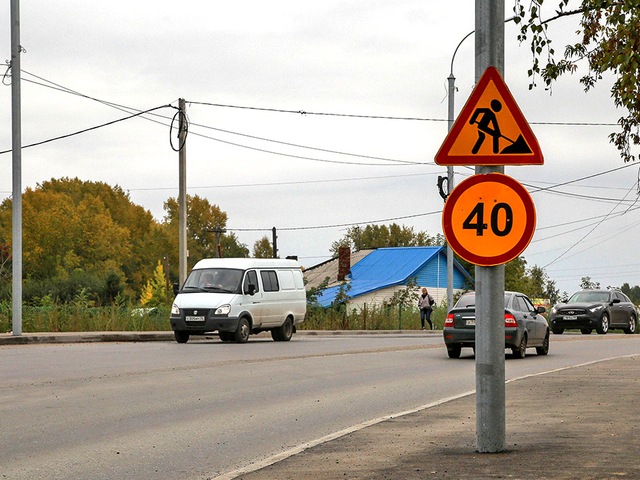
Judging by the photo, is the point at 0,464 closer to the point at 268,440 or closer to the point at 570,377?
the point at 268,440

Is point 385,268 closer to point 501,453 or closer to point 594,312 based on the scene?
point 594,312

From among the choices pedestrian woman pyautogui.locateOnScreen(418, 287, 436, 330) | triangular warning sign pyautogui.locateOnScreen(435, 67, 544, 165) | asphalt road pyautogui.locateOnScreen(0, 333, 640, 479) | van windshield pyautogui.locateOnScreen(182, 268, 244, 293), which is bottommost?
asphalt road pyautogui.locateOnScreen(0, 333, 640, 479)

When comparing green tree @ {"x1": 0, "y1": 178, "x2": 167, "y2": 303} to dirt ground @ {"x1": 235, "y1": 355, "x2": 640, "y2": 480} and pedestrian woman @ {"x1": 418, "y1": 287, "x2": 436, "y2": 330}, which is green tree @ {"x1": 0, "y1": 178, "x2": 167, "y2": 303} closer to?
pedestrian woman @ {"x1": 418, "y1": 287, "x2": 436, "y2": 330}

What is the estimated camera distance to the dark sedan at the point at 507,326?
75.0 ft

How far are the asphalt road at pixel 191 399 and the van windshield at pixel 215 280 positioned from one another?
347cm

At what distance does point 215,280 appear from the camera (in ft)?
96.5

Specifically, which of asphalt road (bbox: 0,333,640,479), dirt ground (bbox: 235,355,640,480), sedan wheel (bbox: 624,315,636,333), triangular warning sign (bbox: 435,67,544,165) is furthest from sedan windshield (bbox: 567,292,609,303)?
triangular warning sign (bbox: 435,67,544,165)

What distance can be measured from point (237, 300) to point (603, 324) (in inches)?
697

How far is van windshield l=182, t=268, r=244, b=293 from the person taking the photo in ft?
95.4

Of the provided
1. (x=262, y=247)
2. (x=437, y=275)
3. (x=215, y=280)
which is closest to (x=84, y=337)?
(x=215, y=280)

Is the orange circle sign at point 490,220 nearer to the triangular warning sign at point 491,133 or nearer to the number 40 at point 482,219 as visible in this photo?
the number 40 at point 482,219

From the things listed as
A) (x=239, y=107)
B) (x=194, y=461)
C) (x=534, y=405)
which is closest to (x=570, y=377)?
(x=534, y=405)

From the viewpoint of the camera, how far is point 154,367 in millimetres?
19297

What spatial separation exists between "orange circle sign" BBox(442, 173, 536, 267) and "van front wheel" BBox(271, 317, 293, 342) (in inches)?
901
